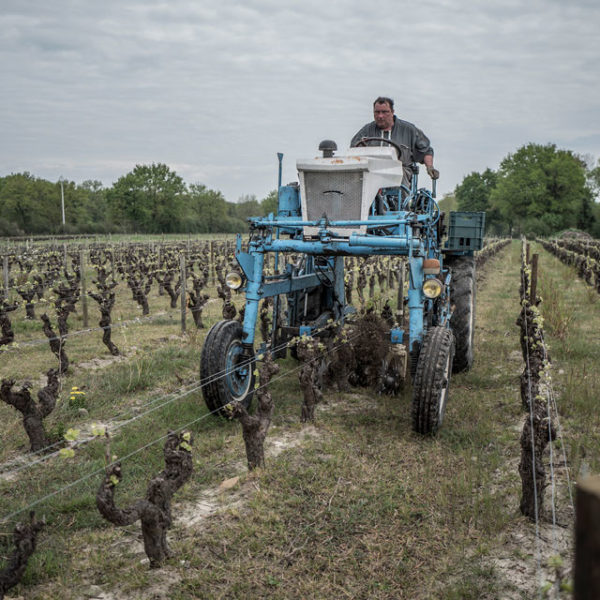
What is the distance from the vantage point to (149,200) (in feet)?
241

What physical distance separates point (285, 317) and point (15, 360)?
430cm

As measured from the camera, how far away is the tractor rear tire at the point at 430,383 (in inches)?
177

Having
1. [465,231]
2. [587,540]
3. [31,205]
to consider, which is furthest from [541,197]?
[587,540]

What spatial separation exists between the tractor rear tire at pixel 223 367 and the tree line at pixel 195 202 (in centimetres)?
5607

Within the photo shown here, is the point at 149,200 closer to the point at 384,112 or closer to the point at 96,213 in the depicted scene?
the point at 96,213

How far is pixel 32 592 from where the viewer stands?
288 centimetres

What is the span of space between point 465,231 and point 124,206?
7160cm

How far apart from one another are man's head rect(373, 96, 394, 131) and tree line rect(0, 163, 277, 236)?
52772mm

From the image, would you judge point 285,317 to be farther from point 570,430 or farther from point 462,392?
point 570,430

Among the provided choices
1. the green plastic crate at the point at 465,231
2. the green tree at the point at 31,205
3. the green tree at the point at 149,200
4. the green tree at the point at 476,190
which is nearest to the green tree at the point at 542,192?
the green tree at the point at 476,190

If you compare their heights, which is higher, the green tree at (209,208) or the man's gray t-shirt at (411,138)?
the green tree at (209,208)

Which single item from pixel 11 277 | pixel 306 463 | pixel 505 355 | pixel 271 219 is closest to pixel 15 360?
pixel 271 219

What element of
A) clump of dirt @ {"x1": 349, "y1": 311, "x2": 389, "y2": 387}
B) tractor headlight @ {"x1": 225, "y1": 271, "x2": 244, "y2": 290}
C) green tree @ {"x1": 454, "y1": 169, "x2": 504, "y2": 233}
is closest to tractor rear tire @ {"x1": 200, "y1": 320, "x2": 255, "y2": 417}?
tractor headlight @ {"x1": 225, "y1": 271, "x2": 244, "y2": 290}

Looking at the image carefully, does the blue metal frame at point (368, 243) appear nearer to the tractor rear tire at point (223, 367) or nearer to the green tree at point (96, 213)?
the tractor rear tire at point (223, 367)
